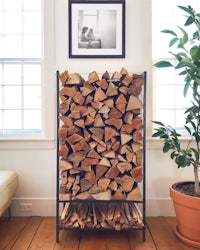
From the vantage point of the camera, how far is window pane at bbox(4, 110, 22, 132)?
2.66 metres

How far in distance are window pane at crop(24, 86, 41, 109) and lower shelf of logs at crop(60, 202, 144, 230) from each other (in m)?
1.13

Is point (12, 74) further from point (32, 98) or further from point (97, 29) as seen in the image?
point (97, 29)

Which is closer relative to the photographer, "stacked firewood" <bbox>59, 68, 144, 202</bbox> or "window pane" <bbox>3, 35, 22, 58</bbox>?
"stacked firewood" <bbox>59, 68, 144, 202</bbox>

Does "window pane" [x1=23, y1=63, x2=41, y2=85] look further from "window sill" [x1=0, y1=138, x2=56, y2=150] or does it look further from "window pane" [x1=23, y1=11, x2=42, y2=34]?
"window sill" [x1=0, y1=138, x2=56, y2=150]

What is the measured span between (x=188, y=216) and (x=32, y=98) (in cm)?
189

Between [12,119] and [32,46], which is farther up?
[32,46]

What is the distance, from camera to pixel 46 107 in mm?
2551

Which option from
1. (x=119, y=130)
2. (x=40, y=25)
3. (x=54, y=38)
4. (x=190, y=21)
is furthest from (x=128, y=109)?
(x=40, y=25)

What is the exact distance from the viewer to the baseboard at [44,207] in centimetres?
257

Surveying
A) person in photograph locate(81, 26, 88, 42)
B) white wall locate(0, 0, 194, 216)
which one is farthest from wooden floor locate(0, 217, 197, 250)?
person in photograph locate(81, 26, 88, 42)

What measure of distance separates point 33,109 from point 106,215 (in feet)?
4.36

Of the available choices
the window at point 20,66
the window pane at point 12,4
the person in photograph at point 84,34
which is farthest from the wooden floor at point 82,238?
the window pane at point 12,4

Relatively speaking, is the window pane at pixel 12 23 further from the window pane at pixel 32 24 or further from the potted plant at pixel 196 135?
the potted plant at pixel 196 135

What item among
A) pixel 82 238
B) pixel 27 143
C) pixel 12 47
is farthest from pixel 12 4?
pixel 82 238
